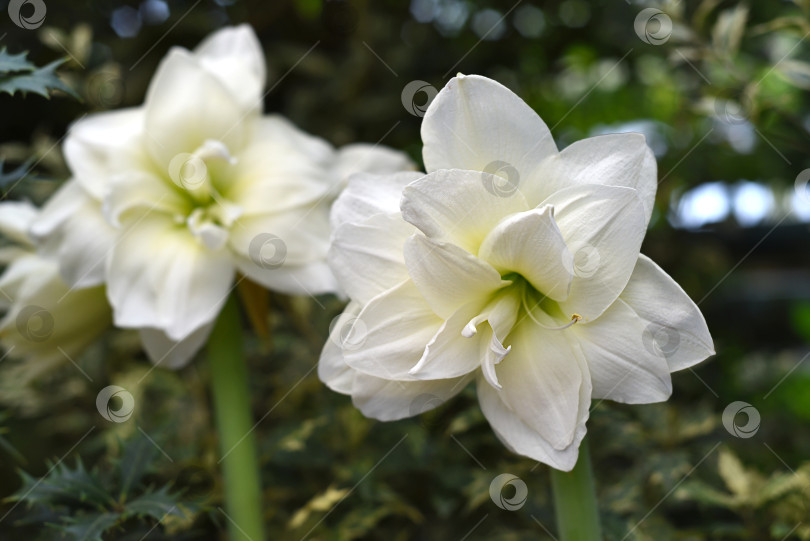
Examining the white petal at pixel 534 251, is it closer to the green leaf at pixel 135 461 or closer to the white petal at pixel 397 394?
the white petal at pixel 397 394

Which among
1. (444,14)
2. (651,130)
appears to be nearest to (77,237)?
(444,14)

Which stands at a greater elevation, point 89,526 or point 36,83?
point 36,83

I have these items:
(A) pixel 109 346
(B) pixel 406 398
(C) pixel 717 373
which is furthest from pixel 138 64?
(C) pixel 717 373

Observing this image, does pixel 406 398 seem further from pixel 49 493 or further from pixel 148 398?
pixel 148 398

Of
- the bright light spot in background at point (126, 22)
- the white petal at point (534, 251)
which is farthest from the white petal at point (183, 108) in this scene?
the bright light spot in background at point (126, 22)

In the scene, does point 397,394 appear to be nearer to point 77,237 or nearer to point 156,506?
point 156,506

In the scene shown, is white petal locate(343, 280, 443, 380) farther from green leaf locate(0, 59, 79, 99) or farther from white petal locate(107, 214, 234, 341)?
green leaf locate(0, 59, 79, 99)
